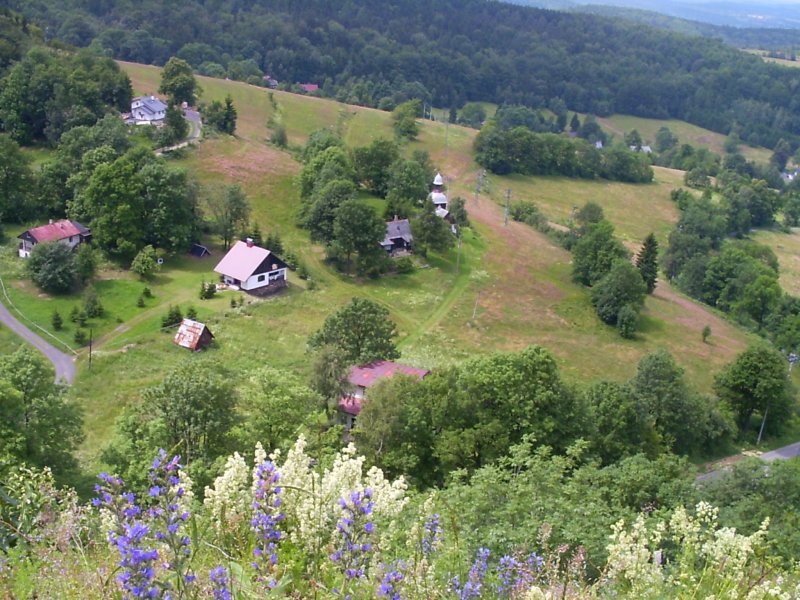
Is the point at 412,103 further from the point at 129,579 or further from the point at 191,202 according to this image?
the point at 129,579

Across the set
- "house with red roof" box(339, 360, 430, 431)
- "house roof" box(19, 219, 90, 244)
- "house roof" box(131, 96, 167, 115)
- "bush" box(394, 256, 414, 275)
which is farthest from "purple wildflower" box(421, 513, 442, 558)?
"house roof" box(131, 96, 167, 115)

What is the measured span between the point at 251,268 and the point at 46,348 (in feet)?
44.1

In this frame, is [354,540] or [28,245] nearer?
[354,540]

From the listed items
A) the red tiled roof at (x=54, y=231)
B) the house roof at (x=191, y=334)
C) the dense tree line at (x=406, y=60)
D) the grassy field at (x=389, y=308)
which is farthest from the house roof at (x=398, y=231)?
the dense tree line at (x=406, y=60)

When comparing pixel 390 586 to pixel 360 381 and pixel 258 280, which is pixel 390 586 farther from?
pixel 258 280

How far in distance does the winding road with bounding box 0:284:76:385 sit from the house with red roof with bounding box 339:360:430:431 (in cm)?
1472

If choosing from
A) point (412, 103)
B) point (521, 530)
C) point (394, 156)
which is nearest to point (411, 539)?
point (521, 530)

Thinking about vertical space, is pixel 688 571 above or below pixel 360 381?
Answer: above

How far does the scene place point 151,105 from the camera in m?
72.9

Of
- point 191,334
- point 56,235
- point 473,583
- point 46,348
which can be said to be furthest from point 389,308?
point 473,583

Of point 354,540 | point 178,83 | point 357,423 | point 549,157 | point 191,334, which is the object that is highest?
point 354,540

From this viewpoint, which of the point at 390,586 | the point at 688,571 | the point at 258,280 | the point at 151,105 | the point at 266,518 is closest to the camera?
the point at 390,586

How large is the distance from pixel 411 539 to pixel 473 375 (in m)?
19.4

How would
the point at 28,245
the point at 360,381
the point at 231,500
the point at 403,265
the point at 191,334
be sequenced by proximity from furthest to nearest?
the point at 403,265, the point at 28,245, the point at 191,334, the point at 360,381, the point at 231,500
